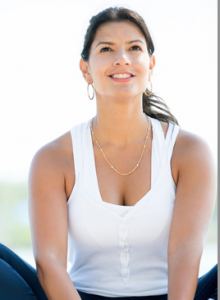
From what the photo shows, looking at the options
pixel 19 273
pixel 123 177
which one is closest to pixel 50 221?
pixel 19 273

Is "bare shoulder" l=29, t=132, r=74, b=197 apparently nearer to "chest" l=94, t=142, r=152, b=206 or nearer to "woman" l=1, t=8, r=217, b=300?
"woman" l=1, t=8, r=217, b=300

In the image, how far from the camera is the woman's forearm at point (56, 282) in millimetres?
1467

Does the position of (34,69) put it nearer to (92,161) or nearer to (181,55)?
(181,55)

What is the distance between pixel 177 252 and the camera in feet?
4.99

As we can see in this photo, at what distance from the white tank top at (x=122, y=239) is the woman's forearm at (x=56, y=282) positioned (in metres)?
0.17

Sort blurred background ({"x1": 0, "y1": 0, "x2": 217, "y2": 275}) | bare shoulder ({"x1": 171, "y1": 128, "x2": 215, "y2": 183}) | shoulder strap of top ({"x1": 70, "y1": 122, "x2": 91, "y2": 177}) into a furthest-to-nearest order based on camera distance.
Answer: blurred background ({"x1": 0, "y1": 0, "x2": 217, "y2": 275}) < shoulder strap of top ({"x1": 70, "y1": 122, "x2": 91, "y2": 177}) < bare shoulder ({"x1": 171, "y1": 128, "x2": 215, "y2": 183})

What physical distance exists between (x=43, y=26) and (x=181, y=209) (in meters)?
6.56

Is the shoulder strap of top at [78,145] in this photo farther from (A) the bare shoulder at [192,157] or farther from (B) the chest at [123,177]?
(A) the bare shoulder at [192,157]

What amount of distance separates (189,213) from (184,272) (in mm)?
225

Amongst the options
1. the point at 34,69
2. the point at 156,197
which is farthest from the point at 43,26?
the point at 156,197

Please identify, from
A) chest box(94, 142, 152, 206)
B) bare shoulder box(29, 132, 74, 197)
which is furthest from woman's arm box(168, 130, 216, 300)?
bare shoulder box(29, 132, 74, 197)

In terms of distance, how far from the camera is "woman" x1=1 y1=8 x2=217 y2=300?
153 cm

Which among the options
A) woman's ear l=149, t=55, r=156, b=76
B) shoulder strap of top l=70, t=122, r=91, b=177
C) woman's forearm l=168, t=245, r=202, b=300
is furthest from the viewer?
woman's ear l=149, t=55, r=156, b=76

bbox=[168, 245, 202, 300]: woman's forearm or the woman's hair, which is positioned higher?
the woman's hair
